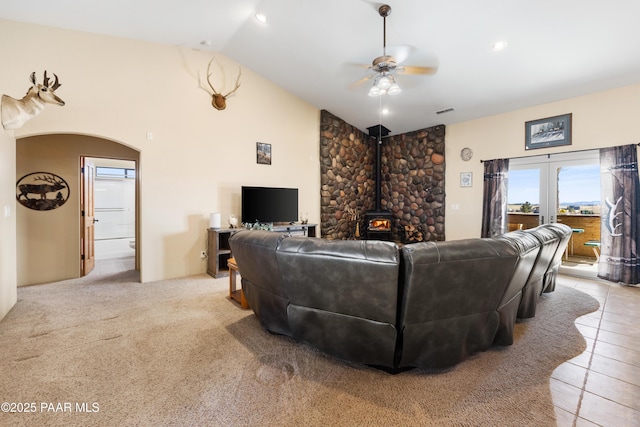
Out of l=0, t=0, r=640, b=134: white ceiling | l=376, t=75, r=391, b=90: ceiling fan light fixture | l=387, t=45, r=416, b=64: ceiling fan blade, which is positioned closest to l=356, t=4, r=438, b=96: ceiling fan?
l=376, t=75, r=391, b=90: ceiling fan light fixture

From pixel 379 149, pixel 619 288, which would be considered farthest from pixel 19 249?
pixel 619 288

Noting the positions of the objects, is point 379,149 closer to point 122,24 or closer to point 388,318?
point 122,24

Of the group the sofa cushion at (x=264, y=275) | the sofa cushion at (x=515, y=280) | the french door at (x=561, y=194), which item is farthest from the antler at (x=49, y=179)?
the french door at (x=561, y=194)

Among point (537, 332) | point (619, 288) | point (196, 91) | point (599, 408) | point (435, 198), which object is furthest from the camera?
point (435, 198)

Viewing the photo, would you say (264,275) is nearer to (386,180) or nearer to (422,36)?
(422,36)

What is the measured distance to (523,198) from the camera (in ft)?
16.2

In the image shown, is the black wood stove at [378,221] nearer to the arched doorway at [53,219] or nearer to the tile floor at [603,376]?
the tile floor at [603,376]

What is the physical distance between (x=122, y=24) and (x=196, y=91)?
1133mm

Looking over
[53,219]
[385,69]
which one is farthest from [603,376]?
[53,219]

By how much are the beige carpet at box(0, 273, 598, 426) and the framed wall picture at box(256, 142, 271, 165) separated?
308 cm

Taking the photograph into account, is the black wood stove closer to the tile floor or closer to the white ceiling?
the white ceiling

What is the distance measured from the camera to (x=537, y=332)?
2.43m

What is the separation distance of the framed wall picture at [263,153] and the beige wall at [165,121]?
→ 10 centimetres

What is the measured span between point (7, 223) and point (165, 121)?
2162mm
